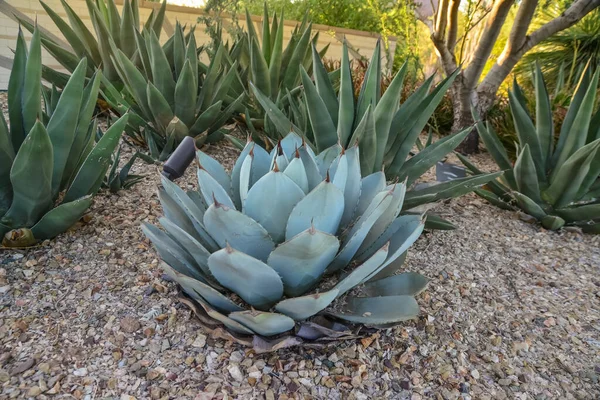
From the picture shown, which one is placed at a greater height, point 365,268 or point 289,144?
point 289,144

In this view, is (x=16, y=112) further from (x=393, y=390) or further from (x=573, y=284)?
(x=573, y=284)

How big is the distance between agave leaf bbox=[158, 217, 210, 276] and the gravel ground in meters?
0.25

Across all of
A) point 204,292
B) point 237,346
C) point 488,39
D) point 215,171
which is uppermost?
point 488,39

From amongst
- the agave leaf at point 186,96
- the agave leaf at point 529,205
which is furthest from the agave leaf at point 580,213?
the agave leaf at point 186,96

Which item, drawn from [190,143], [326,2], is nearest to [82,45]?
[190,143]

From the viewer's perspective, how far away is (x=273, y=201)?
1.21 metres

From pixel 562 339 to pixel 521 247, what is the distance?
75 centimetres

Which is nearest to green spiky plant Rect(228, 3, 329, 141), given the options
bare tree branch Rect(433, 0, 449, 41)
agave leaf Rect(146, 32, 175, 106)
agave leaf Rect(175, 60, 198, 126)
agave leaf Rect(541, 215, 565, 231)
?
agave leaf Rect(175, 60, 198, 126)

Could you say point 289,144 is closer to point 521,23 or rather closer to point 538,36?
point 521,23

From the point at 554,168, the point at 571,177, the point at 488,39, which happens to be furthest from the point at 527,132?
the point at 488,39

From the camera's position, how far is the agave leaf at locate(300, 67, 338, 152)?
2.04 m

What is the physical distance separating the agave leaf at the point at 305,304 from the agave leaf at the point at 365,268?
0.14 feet

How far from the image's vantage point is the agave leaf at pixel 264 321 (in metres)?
1.14

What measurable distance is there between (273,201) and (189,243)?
0.28m
